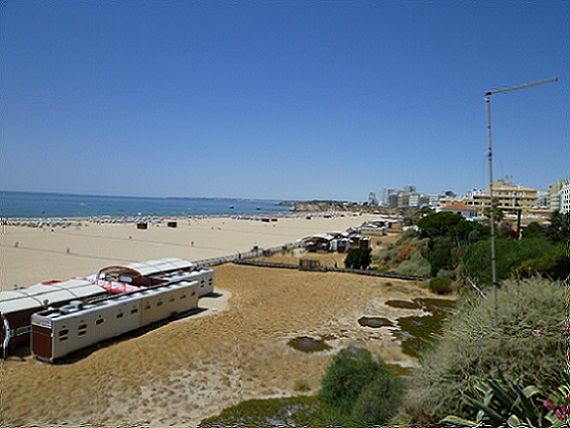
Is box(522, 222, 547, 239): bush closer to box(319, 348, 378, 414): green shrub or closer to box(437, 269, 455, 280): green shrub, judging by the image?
box(437, 269, 455, 280): green shrub

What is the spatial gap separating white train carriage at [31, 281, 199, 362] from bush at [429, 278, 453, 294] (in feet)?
26.9

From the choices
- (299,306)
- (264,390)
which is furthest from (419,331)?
(264,390)

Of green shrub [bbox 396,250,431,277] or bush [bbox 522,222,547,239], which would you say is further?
green shrub [bbox 396,250,431,277]

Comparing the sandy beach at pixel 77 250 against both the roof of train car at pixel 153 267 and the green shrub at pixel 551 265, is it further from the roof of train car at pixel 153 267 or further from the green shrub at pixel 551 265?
the green shrub at pixel 551 265

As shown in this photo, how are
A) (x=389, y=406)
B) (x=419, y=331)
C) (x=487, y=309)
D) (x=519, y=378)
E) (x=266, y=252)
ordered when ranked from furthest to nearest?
(x=266, y=252), (x=419, y=331), (x=389, y=406), (x=487, y=309), (x=519, y=378)

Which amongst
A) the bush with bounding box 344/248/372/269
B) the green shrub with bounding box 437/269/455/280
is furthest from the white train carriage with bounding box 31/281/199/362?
the bush with bounding box 344/248/372/269

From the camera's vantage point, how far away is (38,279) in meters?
12.4

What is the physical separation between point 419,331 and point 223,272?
8815mm

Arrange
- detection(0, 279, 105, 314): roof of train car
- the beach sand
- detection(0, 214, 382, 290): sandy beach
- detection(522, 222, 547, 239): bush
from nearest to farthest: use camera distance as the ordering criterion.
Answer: the beach sand < detection(0, 279, 105, 314): roof of train car < detection(522, 222, 547, 239): bush < detection(0, 214, 382, 290): sandy beach

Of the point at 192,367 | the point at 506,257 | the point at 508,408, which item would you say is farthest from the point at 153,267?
the point at 508,408

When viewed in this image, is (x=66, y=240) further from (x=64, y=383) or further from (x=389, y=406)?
(x=389, y=406)

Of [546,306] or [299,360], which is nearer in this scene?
Answer: [546,306]

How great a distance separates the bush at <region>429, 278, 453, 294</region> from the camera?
1296 cm

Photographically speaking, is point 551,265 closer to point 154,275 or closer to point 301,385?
point 301,385
